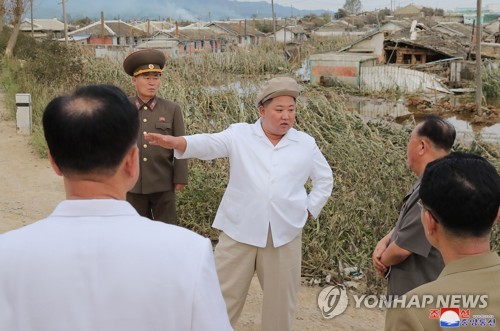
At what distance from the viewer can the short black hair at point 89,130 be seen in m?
1.34

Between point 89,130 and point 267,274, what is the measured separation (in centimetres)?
186

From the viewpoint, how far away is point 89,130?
A: 1336mm

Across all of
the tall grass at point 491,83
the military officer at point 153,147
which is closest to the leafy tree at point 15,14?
the tall grass at point 491,83

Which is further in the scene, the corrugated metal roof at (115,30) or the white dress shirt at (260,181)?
the corrugated metal roof at (115,30)

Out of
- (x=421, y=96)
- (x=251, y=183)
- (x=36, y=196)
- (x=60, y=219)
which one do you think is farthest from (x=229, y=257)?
(x=421, y=96)

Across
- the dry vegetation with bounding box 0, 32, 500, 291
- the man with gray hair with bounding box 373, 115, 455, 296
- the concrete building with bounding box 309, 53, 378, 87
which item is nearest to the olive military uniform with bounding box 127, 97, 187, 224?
the dry vegetation with bounding box 0, 32, 500, 291

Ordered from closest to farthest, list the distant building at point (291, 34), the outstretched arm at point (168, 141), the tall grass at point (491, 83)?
1. the outstretched arm at point (168, 141)
2. the tall grass at point (491, 83)
3. the distant building at point (291, 34)

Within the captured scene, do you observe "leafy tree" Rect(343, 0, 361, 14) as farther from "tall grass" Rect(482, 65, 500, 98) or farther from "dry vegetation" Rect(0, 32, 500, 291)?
"dry vegetation" Rect(0, 32, 500, 291)

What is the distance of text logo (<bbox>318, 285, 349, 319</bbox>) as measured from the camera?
405cm

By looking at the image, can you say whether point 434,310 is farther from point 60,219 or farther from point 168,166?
→ point 168,166

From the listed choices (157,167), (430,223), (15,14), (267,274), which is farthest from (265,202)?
(15,14)

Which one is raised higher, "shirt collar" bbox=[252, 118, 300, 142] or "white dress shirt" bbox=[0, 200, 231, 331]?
"shirt collar" bbox=[252, 118, 300, 142]

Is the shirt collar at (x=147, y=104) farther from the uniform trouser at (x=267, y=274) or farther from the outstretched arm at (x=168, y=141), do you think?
the uniform trouser at (x=267, y=274)

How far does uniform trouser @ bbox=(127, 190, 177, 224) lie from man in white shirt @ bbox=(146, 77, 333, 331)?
934 millimetres
